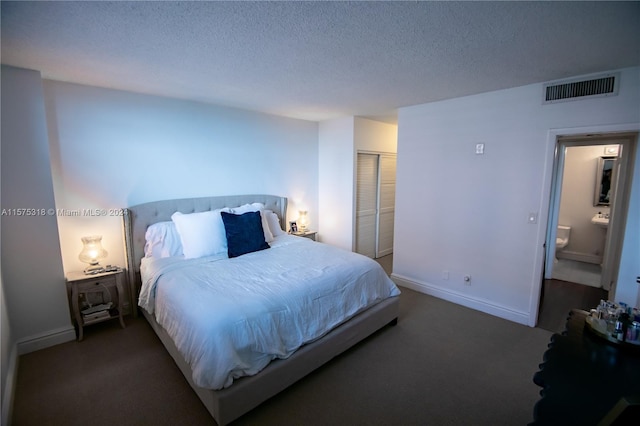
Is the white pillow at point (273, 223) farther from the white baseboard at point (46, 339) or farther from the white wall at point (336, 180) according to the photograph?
the white baseboard at point (46, 339)

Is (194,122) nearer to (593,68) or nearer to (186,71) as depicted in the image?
(186,71)

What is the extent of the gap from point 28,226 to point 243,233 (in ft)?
5.85

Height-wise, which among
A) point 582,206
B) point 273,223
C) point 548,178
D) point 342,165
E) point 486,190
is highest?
point 342,165

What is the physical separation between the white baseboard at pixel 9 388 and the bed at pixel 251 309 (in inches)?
34.6

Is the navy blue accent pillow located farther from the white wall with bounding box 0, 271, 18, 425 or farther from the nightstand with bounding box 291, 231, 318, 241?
the white wall with bounding box 0, 271, 18, 425

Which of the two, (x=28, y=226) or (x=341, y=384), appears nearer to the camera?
(x=341, y=384)

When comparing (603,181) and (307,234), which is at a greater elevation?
(603,181)

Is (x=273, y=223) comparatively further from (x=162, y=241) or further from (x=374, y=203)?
(x=374, y=203)

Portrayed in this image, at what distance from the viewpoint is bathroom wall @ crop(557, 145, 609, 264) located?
4.75 meters

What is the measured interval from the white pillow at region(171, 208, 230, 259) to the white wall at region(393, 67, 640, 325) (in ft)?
7.57

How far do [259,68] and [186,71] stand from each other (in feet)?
2.05

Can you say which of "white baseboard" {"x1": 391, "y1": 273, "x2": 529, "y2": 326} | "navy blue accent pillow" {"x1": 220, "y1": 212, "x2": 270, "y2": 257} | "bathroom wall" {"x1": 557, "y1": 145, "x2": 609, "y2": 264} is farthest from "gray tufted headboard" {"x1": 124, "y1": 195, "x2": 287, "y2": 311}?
"bathroom wall" {"x1": 557, "y1": 145, "x2": 609, "y2": 264}

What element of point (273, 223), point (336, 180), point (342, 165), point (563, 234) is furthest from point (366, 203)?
point (563, 234)

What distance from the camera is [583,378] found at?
3.82ft
